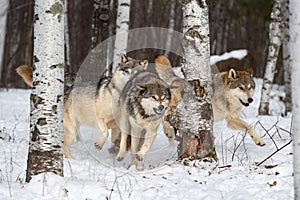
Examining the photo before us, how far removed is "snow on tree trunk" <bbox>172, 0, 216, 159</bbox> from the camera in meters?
5.01

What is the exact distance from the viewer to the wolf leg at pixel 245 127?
19.7 ft

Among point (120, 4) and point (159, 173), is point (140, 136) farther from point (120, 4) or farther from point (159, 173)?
point (120, 4)

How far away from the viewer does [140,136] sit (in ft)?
20.4

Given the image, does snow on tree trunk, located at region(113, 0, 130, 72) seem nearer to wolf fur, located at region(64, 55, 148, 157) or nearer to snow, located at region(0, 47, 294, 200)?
wolf fur, located at region(64, 55, 148, 157)

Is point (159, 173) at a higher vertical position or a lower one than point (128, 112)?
lower

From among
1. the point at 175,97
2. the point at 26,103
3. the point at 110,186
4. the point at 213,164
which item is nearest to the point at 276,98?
the point at 26,103

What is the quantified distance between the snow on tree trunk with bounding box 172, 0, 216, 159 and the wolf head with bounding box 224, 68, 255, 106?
1779 mm

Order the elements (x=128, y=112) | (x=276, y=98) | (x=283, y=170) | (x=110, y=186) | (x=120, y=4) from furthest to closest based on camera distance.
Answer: (x=276, y=98), (x=120, y=4), (x=128, y=112), (x=283, y=170), (x=110, y=186)

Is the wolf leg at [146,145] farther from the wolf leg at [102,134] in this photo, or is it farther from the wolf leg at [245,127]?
the wolf leg at [245,127]

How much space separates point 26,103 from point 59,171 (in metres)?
6.39

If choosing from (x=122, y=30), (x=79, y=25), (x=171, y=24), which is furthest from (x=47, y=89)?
(x=79, y=25)

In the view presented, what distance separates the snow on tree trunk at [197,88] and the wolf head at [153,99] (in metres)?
0.94

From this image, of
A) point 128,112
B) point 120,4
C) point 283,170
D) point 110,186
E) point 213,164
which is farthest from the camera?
point 120,4

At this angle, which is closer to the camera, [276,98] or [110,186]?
[110,186]
